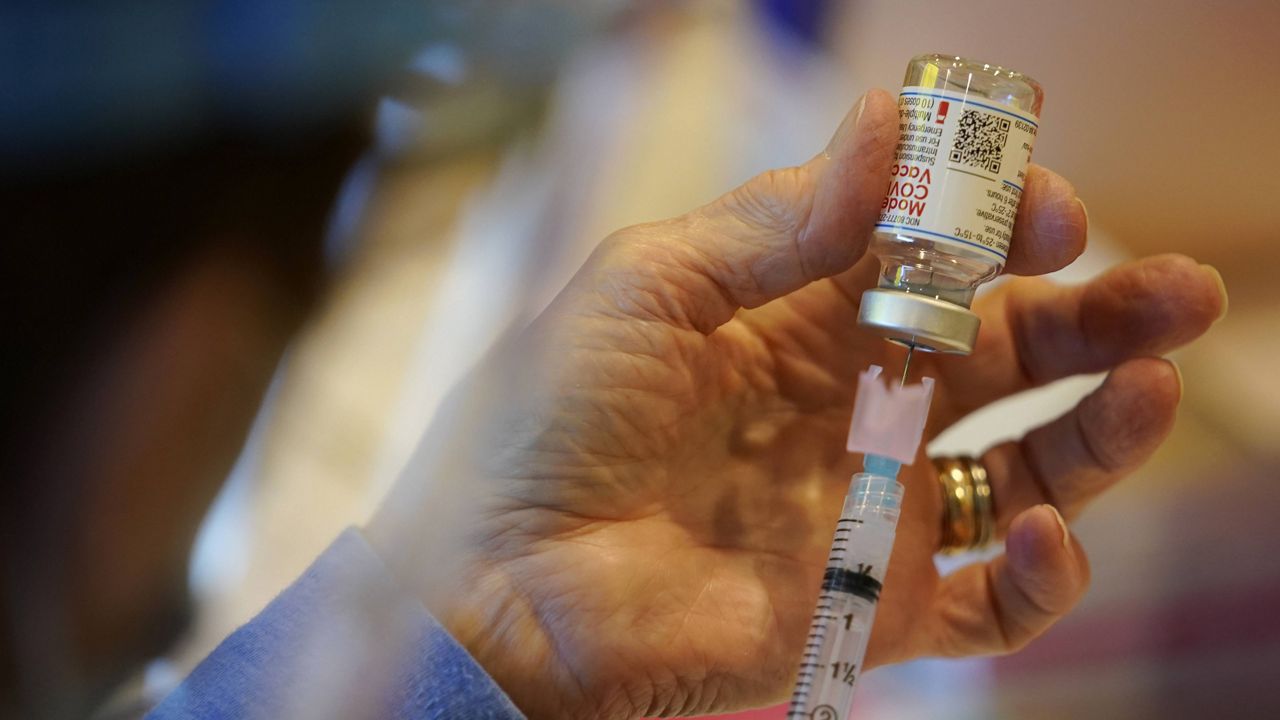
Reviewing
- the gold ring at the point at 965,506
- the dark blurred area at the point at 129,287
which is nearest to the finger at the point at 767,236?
the gold ring at the point at 965,506

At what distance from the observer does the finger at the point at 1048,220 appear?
75 centimetres

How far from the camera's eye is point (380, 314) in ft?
4.02

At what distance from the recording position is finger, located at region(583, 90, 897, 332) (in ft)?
2.34

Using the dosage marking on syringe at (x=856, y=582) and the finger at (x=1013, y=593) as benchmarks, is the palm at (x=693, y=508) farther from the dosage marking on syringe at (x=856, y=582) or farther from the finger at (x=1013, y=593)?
the dosage marking on syringe at (x=856, y=582)

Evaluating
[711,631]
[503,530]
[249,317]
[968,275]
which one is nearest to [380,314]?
[249,317]

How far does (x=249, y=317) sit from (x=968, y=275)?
2.56ft

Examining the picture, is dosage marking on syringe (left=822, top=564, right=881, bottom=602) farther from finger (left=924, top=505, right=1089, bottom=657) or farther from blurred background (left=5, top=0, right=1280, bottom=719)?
blurred background (left=5, top=0, right=1280, bottom=719)

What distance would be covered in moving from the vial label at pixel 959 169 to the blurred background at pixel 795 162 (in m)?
0.54

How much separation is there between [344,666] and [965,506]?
607 mm

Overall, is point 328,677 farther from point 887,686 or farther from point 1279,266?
point 1279,266

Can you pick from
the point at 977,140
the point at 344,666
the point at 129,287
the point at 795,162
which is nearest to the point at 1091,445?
the point at 977,140

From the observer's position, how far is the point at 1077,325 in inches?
39.0

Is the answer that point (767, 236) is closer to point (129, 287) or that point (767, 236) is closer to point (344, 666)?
point (344, 666)

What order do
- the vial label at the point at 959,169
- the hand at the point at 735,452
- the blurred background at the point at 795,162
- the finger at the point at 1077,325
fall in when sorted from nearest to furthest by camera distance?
1. the vial label at the point at 959,169
2. the hand at the point at 735,452
3. the finger at the point at 1077,325
4. the blurred background at the point at 795,162
